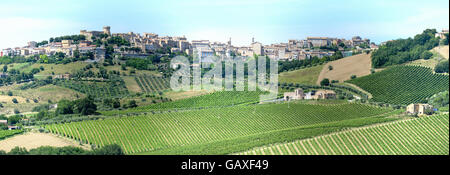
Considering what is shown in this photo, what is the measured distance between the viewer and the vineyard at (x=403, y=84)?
568 inches

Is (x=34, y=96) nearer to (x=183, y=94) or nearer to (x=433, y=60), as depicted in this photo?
(x=183, y=94)

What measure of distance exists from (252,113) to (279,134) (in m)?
2.58

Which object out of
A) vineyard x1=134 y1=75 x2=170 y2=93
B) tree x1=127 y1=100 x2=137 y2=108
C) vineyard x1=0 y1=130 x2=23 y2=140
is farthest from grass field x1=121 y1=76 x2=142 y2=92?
vineyard x1=0 y1=130 x2=23 y2=140

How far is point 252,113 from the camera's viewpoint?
1341 cm

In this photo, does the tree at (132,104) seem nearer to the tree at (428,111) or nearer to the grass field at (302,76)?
the grass field at (302,76)

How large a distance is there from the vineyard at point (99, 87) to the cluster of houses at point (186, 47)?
161 inches

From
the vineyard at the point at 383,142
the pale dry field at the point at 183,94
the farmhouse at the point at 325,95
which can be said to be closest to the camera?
the vineyard at the point at 383,142

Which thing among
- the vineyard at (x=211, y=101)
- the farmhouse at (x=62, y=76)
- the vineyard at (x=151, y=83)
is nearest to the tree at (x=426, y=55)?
the vineyard at (x=211, y=101)

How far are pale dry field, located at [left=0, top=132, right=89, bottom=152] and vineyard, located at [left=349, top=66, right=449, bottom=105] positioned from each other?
8.57m

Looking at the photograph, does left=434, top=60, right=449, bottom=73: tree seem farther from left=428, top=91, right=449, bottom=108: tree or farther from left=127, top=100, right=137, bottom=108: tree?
left=127, top=100, right=137, bottom=108: tree
